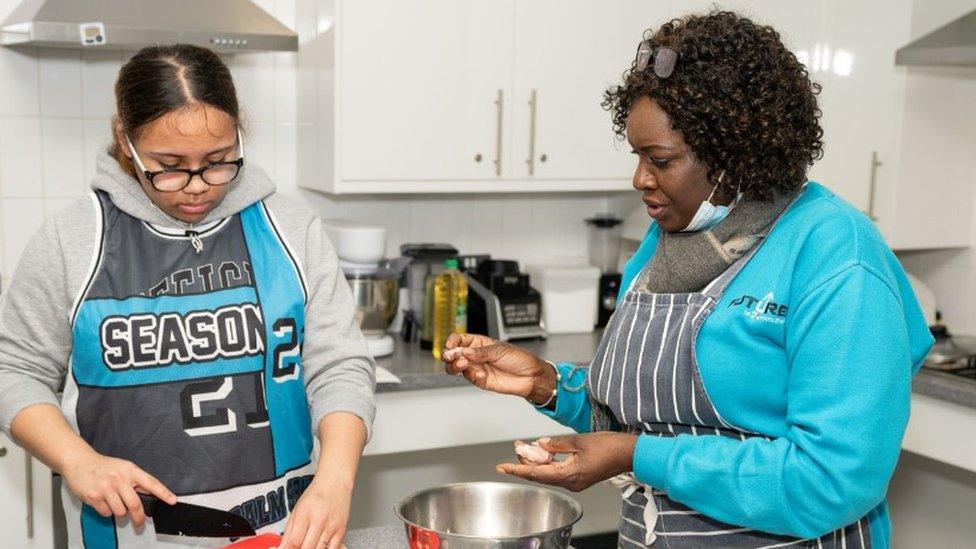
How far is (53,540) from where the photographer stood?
241cm

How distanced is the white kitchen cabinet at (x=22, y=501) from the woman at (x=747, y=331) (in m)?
1.49

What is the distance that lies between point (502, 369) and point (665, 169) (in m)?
0.44

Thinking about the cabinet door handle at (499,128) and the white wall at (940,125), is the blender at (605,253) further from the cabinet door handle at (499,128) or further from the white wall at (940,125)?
the white wall at (940,125)

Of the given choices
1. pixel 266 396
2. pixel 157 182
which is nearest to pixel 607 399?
pixel 266 396

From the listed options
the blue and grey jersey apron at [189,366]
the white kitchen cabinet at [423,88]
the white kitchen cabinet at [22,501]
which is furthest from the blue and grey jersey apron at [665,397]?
the white kitchen cabinet at [22,501]

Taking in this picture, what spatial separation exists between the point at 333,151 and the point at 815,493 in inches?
69.0

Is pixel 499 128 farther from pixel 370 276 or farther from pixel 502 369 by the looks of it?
pixel 502 369

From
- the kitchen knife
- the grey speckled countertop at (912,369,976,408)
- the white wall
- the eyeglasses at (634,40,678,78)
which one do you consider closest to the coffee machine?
the grey speckled countertop at (912,369,976,408)

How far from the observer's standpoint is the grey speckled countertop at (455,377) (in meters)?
2.60

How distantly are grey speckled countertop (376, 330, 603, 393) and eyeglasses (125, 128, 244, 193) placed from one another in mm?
1168

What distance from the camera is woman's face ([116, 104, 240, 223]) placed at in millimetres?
1456

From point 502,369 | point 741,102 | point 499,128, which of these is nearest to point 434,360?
point 499,128

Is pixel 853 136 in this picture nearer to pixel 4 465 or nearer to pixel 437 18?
pixel 437 18

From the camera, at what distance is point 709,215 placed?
1.37m
